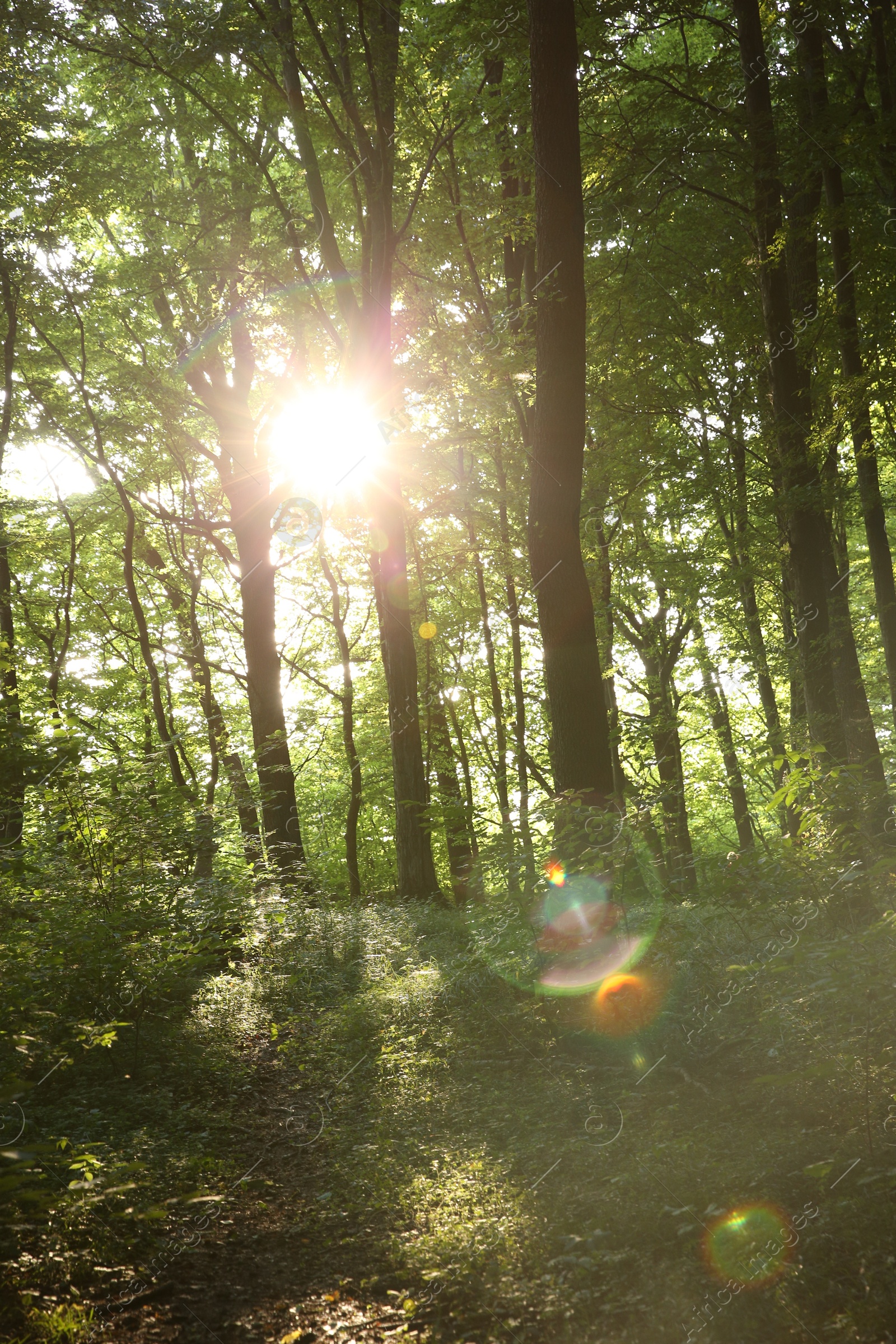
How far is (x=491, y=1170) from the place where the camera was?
437cm

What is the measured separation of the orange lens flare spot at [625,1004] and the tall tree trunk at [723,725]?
10.9 metres

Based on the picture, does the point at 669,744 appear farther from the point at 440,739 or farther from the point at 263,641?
the point at 440,739

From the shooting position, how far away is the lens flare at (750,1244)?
3.10 metres

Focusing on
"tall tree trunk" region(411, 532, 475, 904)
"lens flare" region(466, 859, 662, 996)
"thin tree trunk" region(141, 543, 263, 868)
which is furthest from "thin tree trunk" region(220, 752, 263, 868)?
"tall tree trunk" region(411, 532, 475, 904)

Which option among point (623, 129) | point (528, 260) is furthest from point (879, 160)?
point (528, 260)

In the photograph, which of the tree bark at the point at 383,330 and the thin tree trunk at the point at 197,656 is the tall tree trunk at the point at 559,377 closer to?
the tree bark at the point at 383,330

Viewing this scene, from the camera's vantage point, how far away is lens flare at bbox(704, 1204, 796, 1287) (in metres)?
3.10

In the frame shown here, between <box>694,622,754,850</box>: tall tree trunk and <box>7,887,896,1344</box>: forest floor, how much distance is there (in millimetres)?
11365

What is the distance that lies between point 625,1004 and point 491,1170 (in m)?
1.81

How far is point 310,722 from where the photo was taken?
61.5ft

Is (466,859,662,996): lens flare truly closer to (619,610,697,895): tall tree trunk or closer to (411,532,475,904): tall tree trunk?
(411,532,475,904): tall tree trunk

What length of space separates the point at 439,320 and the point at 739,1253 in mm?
14981

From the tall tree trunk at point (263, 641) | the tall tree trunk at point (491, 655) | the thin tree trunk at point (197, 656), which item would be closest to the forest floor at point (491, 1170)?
the tall tree trunk at point (263, 641)

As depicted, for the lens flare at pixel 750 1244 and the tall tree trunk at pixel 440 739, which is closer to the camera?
the lens flare at pixel 750 1244
